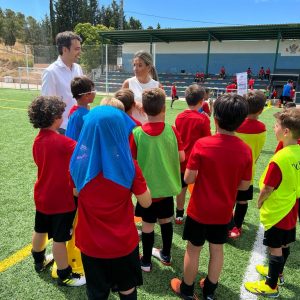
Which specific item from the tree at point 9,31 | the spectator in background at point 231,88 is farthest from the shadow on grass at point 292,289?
the tree at point 9,31

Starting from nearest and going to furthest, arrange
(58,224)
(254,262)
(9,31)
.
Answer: (58,224)
(254,262)
(9,31)

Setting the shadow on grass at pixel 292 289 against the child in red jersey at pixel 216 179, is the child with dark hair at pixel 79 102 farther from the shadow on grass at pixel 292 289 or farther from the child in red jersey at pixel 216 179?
the shadow on grass at pixel 292 289

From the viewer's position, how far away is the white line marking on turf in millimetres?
2664

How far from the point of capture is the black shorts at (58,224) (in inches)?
99.0

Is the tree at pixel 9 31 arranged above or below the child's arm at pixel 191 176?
above

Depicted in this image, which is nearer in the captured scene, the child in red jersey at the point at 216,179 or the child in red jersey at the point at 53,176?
the child in red jersey at the point at 216,179

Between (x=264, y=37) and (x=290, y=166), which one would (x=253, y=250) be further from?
(x=264, y=37)

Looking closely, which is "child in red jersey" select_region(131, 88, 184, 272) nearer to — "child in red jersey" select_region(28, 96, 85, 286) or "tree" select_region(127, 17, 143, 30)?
"child in red jersey" select_region(28, 96, 85, 286)

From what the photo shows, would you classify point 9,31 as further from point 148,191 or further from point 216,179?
point 148,191

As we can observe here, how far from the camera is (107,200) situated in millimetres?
1727

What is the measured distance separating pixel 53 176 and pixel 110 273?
2.93ft

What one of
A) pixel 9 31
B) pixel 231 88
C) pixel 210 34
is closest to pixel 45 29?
pixel 9 31

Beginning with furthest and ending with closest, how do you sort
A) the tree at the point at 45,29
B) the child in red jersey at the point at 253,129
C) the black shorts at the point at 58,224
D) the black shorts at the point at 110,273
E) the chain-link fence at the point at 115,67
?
the tree at the point at 45,29
the chain-link fence at the point at 115,67
the child in red jersey at the point at 253,129
the black shorts at the point at 58,224
the black shorts at the point at 110,273

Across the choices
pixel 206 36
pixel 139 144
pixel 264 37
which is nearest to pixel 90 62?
pixel 206 36
